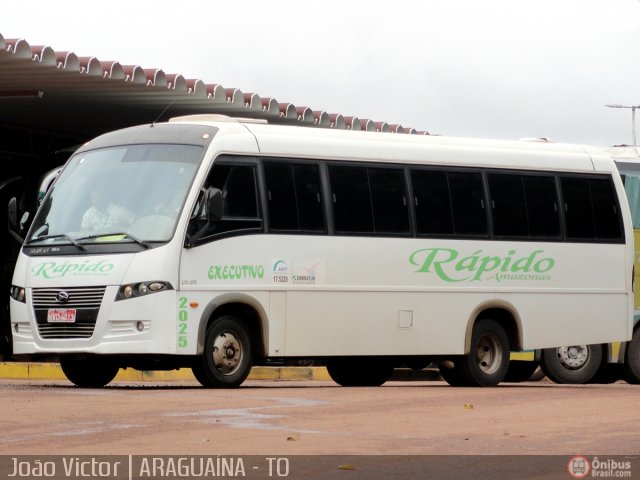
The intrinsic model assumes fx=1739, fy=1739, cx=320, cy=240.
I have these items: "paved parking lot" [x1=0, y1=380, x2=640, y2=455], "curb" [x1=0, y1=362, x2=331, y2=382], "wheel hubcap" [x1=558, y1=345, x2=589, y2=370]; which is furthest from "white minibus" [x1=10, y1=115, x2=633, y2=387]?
"curb" [x1=0, y1=362, x2=331, y2=382]

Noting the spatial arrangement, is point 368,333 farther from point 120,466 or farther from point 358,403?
point 120,466

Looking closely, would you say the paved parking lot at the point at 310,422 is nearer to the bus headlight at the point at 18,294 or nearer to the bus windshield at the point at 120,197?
the bus headlight at the point at 18,294

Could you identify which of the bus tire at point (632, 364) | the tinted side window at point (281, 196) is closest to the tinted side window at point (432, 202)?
the tinted side window at point (281, 196)

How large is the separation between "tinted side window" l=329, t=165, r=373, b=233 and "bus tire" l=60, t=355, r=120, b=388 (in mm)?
2983

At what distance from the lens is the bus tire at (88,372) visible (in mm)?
Result: 19062

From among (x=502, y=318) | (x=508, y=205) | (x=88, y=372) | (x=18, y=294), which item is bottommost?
(x=88, y=372)

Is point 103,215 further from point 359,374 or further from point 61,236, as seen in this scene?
point 359,374

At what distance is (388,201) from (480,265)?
158 centimetres

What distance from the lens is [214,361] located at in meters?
18.1

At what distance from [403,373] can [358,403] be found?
594 inches

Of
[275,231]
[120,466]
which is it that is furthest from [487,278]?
[120,466]

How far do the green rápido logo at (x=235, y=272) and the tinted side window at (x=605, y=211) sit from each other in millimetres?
5309

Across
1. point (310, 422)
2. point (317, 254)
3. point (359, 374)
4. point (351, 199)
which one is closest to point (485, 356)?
point (359, 374)

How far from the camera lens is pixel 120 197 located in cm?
1809
